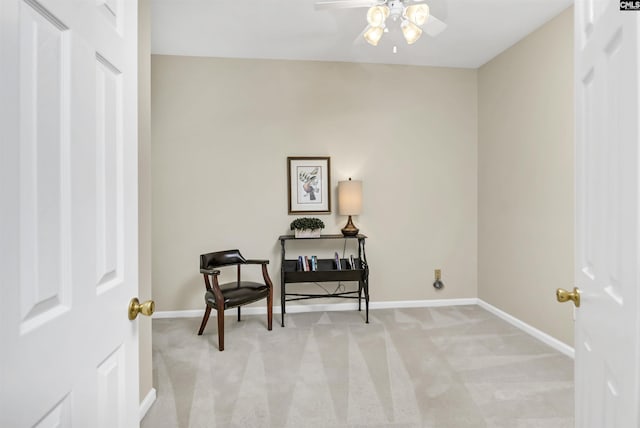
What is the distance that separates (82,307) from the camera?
0.74 metres

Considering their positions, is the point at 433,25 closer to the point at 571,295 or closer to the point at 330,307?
the point at 571,295

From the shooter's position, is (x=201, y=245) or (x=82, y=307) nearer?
(x=82, y=307)

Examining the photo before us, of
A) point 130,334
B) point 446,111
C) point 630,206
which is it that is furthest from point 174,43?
point 630,206

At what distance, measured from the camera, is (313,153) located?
13.2 feet

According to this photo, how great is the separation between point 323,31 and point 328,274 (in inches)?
91.6

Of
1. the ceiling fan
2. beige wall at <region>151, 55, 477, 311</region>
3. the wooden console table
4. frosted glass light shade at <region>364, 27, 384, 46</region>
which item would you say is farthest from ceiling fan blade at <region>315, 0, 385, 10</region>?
the wooden console table

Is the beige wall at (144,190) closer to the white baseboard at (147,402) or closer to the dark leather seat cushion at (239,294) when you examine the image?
the white baseboard at (147,402)

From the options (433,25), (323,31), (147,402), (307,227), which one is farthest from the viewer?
(307,227)

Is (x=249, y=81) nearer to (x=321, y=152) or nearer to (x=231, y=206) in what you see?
(x=321, y=152)

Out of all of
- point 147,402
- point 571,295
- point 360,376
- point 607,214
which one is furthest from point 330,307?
point 607,214

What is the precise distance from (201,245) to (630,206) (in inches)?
147

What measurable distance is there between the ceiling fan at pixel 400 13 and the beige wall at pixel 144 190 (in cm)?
108

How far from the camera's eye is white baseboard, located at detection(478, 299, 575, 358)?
285 centimetres

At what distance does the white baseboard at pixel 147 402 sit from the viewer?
2000mm
